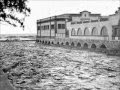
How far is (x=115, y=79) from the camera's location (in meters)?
16.8

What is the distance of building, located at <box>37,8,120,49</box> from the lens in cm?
3797

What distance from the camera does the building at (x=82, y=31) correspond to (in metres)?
38.0

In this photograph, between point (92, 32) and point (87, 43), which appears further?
point (92, 32)

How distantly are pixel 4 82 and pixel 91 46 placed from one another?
3274 centimetres

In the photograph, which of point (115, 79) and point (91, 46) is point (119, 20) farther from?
point (115, 79)

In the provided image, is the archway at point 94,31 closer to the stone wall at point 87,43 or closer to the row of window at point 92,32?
the row of window at point 92,32

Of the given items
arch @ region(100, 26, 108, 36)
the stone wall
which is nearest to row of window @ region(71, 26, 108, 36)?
arch @ region(100, 26, 108, 36)

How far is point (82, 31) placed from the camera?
52.9 metres

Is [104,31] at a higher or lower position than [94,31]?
lower

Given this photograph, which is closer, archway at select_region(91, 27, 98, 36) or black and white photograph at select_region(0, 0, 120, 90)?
black and white photograph at select_region(0, 0, 120, 90)

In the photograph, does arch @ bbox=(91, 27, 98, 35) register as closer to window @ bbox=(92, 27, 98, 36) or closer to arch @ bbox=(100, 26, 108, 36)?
window @ bbox=(92, 27, 98, 36)

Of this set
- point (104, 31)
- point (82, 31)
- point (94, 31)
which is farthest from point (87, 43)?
point (82, 31)

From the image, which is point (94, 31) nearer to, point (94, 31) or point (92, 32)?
point (94, 31)

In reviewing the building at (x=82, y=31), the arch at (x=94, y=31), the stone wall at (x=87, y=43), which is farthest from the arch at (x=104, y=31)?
the stone wall at (x=87, y=43)
